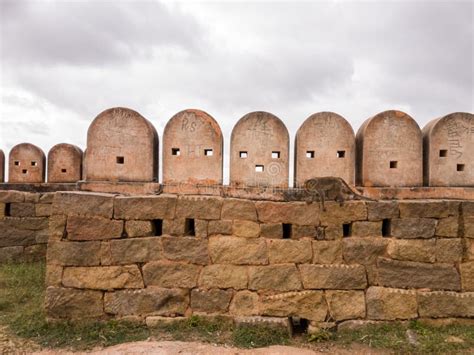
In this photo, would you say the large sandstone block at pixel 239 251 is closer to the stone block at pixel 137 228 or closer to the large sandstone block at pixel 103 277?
the stone block at pixel 137 228

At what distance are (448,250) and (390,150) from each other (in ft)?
4.56

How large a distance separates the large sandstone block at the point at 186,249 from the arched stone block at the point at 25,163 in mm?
4276

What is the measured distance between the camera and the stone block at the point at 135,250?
3428 millimetres

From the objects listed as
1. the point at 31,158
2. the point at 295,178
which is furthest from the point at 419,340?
the point at 31,158

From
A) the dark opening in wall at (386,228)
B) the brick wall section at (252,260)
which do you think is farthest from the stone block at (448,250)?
the dark opening in wall at (386,228)

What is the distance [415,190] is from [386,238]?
2.70 ft

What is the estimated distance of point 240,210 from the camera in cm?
345

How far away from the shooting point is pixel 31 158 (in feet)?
19.6

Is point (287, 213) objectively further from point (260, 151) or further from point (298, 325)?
point (298, 325)

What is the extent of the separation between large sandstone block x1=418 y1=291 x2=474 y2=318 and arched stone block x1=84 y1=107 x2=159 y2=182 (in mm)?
3817

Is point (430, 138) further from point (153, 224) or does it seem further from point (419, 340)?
point (153, 224)

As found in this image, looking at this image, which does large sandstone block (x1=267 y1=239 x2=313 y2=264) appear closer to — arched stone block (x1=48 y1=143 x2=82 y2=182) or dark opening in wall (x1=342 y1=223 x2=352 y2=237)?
dark opening in wall (x1=342 y1=223 x2=352 y2=237)

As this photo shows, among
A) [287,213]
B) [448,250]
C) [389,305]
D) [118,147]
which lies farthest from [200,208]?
[448,250]

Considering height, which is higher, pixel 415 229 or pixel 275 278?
pixel 415 229
